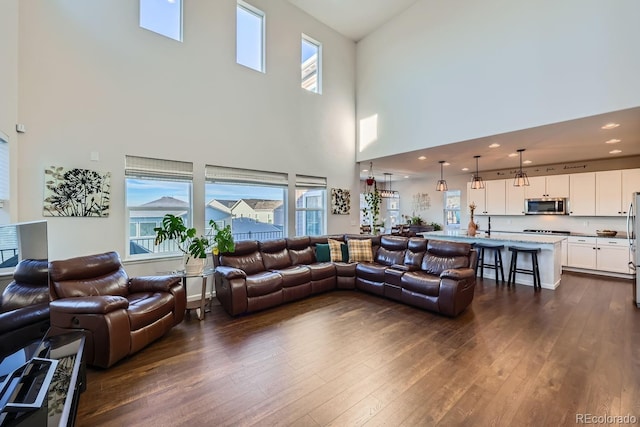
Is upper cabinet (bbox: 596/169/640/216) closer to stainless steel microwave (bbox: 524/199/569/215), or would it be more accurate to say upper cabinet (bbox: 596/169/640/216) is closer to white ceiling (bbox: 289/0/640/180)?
white ceiling (bbox: 289/0/640/180)

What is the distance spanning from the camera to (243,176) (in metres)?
5.07

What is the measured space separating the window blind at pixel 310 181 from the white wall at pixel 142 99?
0.15 meters

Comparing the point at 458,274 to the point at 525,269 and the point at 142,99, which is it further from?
the point at 142,99

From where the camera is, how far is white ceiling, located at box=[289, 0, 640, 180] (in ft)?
14.0

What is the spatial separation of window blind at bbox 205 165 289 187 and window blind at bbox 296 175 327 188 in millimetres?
333

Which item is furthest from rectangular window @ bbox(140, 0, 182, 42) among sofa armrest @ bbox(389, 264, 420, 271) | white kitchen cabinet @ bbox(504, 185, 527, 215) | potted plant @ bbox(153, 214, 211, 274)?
white kitchen cabinet @ bbox(504, 185, 527, 215)

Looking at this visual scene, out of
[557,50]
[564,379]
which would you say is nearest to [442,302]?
[564,379]

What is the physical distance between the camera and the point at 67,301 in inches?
100

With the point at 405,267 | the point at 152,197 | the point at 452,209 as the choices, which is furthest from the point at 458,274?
the point at 452,209

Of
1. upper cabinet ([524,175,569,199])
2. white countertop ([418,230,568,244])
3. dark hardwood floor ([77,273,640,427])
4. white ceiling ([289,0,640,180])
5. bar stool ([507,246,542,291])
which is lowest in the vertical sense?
dark hardwood floor ([77,273,640,427])

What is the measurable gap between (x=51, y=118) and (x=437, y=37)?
6405 millimetres

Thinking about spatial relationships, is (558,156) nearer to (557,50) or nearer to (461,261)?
(557,50)

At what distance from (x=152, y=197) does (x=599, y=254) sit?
8.94m

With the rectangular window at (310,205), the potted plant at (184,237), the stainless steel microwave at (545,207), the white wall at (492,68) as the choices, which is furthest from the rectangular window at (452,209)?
the potted plant at (184,237)
